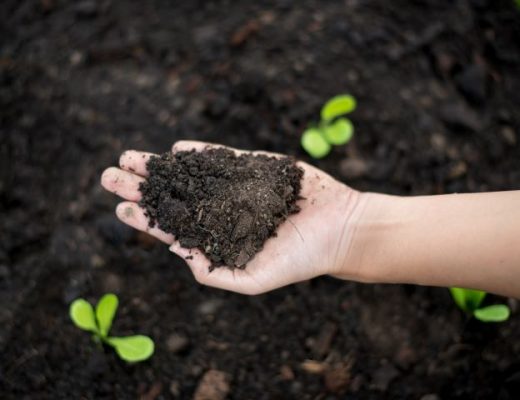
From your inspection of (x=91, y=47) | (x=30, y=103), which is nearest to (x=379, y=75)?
(x=91, y=47)

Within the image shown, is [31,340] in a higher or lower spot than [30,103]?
lower

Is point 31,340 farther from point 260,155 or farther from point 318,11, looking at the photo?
point 318,11

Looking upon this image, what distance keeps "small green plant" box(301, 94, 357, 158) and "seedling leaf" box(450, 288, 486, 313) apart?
2.33 feet

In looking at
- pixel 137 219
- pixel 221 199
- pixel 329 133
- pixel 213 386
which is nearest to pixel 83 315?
pixel 137 219

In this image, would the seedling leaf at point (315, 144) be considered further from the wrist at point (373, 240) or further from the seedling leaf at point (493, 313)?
the seedling leaf at point (493, 313)

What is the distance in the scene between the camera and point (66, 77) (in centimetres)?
211

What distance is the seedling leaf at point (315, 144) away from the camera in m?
1.87

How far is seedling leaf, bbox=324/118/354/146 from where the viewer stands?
189cm

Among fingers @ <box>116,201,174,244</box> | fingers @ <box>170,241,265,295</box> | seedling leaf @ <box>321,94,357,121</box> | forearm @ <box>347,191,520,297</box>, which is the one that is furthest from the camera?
seedling leaf @ <box>321,94,357,121</box>

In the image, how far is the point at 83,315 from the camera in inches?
62.2

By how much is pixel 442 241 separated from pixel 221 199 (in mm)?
671

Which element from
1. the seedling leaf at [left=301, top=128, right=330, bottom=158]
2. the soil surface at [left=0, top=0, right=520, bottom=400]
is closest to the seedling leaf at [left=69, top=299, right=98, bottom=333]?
the soil surface at [left=0, top=0, right=520, bottom=400]

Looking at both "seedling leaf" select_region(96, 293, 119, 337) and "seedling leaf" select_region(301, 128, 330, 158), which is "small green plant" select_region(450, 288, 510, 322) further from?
"seedling leaf" select_region(96, 293, 119, 337)

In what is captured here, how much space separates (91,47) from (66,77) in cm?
19
